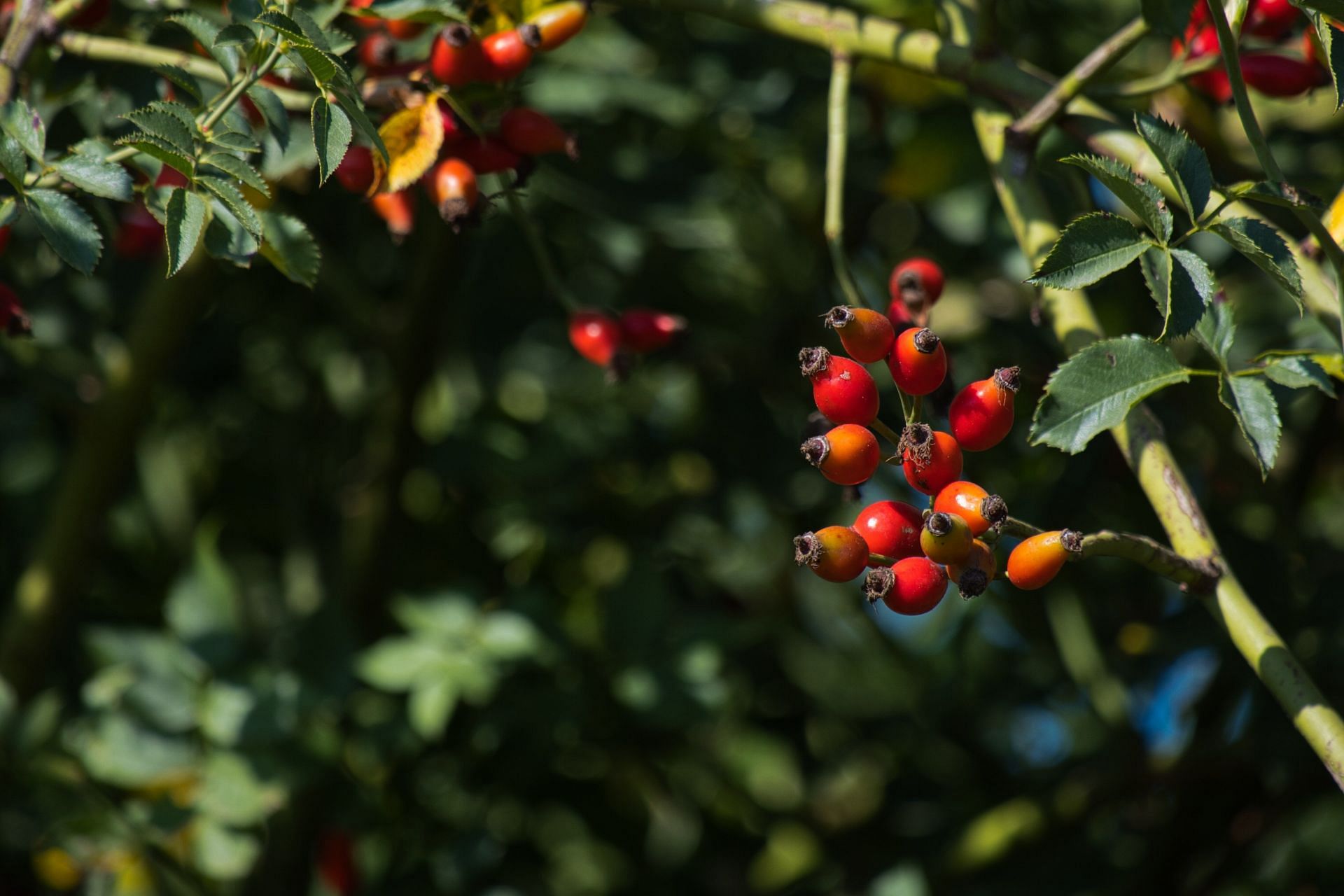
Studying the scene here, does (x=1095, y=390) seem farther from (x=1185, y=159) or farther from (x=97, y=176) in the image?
(x=97, y=176)

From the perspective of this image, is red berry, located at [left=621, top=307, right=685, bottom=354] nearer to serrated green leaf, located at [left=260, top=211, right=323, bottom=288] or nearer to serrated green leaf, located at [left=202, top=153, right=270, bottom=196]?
serrated green leaf, located at [left=260, top=211, right=323, bottom=288]

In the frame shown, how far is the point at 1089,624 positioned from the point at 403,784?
1.25m

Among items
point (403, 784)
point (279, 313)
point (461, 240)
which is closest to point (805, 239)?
point (461, 240)

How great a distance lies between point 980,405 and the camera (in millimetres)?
1092

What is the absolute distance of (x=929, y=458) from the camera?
1.05m

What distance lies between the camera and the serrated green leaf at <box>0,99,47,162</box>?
1.14 meters

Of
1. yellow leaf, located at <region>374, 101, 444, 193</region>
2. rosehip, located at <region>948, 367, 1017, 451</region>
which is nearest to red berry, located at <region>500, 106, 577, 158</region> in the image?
yellow leaf, located at <region>374, 101, 444, 193</region>

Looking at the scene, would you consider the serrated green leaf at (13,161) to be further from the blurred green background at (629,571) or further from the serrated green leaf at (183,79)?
the blurred green background at (629,571)

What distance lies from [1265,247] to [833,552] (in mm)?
416

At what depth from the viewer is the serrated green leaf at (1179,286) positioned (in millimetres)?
1023

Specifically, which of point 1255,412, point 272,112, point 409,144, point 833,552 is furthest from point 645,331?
point 1255,412

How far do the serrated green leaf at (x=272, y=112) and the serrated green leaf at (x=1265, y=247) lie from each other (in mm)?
830

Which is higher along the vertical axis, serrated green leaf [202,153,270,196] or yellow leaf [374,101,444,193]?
serrated green leaf [202,153,270,196]

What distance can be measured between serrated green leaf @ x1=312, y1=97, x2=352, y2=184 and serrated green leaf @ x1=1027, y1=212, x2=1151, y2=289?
59 cm
